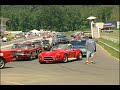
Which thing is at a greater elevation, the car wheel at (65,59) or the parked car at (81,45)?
the parked car at (81,45)

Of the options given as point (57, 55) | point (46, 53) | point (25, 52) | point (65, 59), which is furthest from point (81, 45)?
point (57, 55)

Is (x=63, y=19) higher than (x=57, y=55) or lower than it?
lower

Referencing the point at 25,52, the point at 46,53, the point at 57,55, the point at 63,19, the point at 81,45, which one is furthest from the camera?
the point at 63,19

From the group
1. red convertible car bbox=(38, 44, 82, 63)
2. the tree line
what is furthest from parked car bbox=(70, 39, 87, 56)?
the tree line

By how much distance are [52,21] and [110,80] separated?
18592cm

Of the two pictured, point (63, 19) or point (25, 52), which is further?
point (63, 19)

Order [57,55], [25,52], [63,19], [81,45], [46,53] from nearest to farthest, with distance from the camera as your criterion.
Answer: [57,55] < [46,53] < [25,52] < [81,45] < [63,19]

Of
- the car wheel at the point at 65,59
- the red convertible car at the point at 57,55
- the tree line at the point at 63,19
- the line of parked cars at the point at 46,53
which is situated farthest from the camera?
the tree line at the point at 63,19

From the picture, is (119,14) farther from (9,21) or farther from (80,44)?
(80,44)

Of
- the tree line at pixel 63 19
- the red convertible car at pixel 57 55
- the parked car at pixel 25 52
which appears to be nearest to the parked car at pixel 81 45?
the red convertible car at pixel 57 55

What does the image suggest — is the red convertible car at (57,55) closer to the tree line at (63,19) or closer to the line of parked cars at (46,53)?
the line of parked cars at (46,53)

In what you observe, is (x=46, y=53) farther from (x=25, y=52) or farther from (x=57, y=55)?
(x=25, y=52)
